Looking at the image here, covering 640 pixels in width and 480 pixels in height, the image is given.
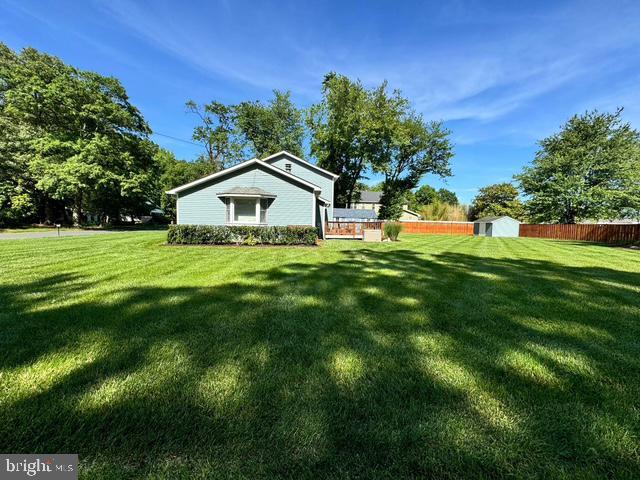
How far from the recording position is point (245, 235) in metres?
12.8

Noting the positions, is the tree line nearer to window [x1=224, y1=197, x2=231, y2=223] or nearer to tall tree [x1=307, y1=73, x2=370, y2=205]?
tall tree [x1=307, y1=73, x2=370, y2=205]

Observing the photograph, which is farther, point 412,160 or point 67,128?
point 412,160

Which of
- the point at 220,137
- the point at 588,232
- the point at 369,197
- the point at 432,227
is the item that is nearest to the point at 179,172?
the point at 220,137

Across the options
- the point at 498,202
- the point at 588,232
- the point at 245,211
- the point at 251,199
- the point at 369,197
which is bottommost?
the point at 588,232

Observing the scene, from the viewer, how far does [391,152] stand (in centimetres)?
3222

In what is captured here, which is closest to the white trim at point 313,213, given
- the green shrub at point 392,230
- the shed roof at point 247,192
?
the shed roof at point 247,192

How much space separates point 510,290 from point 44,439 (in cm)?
637

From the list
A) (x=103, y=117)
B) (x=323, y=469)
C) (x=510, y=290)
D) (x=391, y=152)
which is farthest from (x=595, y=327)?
(x=103, y=117)

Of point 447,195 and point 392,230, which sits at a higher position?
point 447,195

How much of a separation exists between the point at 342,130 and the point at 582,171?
23439 mm

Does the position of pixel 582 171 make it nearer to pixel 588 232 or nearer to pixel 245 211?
pixel 588 232

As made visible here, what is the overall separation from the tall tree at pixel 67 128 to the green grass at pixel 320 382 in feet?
80.8

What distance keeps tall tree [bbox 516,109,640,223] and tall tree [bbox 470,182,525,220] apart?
53.2ft

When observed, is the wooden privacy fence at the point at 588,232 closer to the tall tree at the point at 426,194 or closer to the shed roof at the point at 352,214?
the shed roof at the point at 352,214
